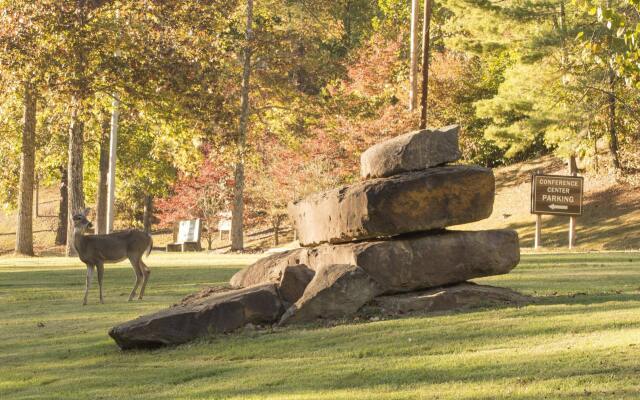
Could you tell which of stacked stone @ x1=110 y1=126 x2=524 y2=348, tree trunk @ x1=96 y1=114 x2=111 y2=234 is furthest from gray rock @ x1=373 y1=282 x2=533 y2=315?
tree trunk @ x1=96 y1=114 x2=111 y2=234

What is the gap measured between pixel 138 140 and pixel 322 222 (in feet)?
141

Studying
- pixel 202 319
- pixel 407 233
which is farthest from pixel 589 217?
pixel 202 319

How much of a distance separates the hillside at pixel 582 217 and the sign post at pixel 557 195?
163 centimetres

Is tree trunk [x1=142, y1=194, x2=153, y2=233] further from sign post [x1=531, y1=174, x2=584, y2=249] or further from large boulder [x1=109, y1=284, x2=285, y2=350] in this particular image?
large boulder [x1=109, y1=284, x2=285, y2=350]

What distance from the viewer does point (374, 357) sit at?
13.3 m

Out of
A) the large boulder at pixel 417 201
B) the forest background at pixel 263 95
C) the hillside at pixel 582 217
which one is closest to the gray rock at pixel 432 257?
Answer: the large boulder at pixel 417 201

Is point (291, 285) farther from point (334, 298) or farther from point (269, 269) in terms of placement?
point (269, 269)

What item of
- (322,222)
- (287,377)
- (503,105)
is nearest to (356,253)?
(322,222)

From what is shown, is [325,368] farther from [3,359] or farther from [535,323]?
[3,359]

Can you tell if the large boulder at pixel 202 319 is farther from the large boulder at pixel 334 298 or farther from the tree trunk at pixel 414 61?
the tree trunk at pixel 414 61

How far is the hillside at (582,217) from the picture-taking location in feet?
144

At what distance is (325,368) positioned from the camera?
42.0ft

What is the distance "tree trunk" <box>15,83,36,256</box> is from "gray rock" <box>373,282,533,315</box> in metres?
30.2

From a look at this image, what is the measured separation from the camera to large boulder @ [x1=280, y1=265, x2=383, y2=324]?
16516mm
